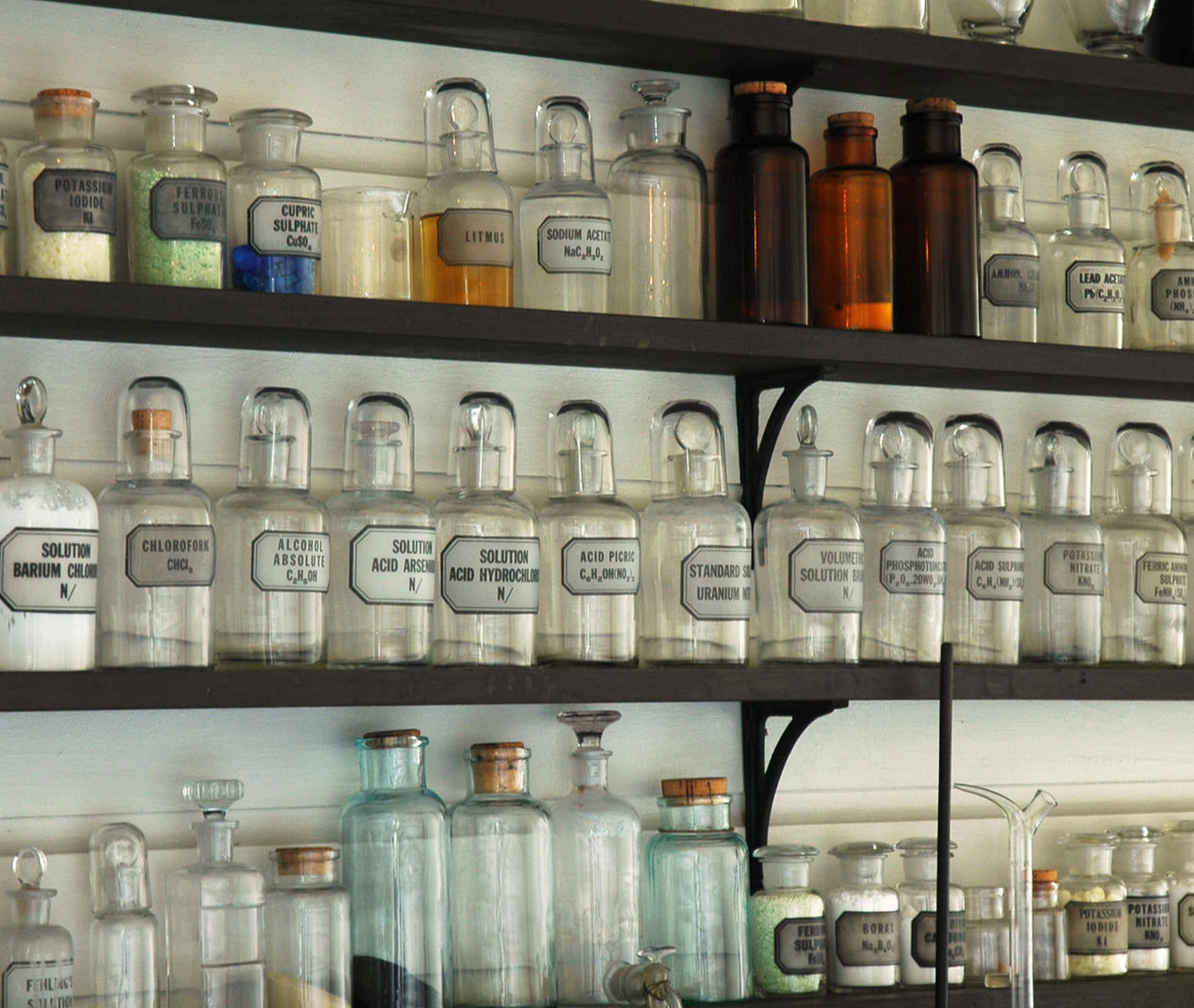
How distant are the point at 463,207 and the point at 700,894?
0.63 meters

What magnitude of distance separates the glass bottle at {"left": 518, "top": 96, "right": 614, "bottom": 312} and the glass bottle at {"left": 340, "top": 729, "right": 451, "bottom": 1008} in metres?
0.40

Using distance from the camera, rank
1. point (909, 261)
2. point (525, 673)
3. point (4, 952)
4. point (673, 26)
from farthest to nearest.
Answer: point (909, 261) < point (673, 26) < point (525, 673) < point (4, 952)

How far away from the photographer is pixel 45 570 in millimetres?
1190

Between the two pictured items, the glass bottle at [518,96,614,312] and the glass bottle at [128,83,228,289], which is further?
the glass bottle at [518,96,614,312]

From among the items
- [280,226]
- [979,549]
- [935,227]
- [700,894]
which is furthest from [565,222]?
[700,894]

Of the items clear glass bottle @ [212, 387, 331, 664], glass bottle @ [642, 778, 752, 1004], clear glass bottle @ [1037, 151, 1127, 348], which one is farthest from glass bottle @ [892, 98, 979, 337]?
clear glass bottle @ [212, 387, 331, 664]

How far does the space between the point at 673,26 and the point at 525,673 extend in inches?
22.5

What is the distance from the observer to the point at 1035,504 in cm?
161

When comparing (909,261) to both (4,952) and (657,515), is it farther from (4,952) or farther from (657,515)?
(4,952)

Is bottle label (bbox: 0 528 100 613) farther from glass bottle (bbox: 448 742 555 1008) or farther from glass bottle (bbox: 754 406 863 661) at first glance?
glass bottle (bbox: 754 406 863 661)

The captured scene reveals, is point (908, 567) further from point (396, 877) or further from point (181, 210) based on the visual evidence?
point (181, 210)

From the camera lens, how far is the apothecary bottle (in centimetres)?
125

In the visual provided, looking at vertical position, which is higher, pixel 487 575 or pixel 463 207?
pixel 463 207

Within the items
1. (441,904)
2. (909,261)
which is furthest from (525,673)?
(909,261)
